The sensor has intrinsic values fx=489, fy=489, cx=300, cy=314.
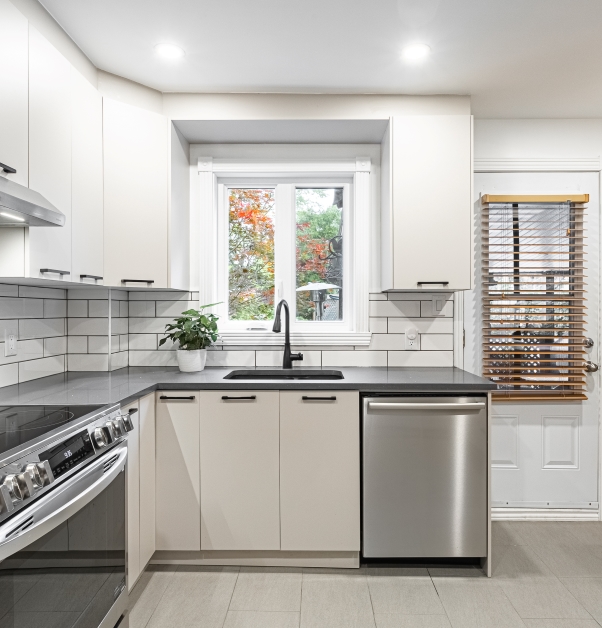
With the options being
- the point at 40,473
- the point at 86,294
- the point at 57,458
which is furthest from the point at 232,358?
the point at 40,473

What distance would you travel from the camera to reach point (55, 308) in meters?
2.68

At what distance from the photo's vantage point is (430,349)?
2961 millimetres

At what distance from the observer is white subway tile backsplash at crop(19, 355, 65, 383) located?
2365mm

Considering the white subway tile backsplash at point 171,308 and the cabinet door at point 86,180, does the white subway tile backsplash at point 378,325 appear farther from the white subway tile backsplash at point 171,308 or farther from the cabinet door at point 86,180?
the cabinet door at point 86,180

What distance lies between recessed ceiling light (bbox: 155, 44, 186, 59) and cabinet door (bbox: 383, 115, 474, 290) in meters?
1.14

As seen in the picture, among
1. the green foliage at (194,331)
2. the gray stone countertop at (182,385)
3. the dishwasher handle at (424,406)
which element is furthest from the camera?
the green foliage at (194,331)

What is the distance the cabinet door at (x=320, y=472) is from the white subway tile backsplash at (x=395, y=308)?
79 centimetres

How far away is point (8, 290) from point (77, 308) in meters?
0.56

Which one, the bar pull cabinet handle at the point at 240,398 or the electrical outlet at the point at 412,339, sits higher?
the electrical outlet at the point at 412,339

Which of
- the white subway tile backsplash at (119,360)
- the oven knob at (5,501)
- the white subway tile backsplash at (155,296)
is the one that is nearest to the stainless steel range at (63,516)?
the oven knob at (5,501)

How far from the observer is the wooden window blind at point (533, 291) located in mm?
2982

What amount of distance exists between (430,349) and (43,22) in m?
2.49

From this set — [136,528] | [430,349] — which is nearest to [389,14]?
[430,349]

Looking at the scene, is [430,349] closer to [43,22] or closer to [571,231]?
[571,231]
